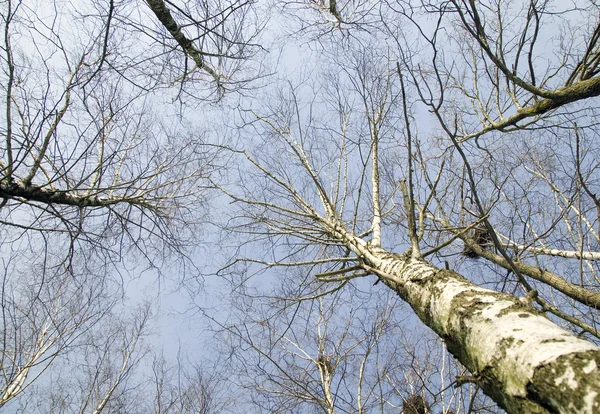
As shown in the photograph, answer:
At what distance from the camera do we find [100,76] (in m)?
3.15

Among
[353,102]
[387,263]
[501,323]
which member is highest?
[353,102]

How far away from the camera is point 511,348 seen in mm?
990

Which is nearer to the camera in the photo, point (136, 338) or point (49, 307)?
point (49, 307)

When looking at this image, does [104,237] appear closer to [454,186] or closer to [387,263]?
[387,263]

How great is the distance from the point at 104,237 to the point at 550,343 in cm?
380

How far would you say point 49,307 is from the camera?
6.30m

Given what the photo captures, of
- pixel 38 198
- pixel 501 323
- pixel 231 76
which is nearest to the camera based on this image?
pixel 501 323

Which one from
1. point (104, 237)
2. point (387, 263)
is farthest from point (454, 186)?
point (104, 237)

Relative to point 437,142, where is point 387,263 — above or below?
below

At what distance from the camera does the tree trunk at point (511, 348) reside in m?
0.78

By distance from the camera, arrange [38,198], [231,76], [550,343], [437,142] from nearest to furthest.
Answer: [550,343] → [38,198] → [231,76] → [437,142]

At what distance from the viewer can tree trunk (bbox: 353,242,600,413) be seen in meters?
0.78

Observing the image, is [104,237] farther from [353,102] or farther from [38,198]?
[353,102]

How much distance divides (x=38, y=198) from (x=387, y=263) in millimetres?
3082
